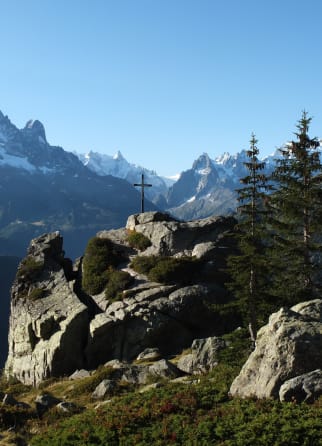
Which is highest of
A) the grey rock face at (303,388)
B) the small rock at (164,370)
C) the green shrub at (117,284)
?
the green shrub at (117,284)

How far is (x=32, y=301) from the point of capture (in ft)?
129

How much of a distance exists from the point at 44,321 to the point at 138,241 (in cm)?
1083

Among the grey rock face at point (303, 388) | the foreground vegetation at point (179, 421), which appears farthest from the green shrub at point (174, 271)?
the grey rock face at point (303, 388)

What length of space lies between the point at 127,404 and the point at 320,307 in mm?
10029

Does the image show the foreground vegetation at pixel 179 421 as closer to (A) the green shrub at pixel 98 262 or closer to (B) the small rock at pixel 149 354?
(B) the small rock at pixel 149 354

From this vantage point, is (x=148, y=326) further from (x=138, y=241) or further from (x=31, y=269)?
(x=31, y=269)

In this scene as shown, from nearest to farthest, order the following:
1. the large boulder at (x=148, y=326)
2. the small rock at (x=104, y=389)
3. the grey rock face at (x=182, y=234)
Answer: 1. the small rock at (x=104, y=389)
2. the large boulder at (x=148, y=326)
3. the grey rock face at (x=182, y=234)

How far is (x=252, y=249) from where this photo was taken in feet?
92.8

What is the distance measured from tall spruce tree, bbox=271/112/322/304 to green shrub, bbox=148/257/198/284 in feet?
27.7

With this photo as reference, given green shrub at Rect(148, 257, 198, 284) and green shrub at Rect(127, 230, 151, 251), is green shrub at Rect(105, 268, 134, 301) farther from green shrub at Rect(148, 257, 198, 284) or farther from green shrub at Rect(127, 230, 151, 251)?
green shrub at Rect(127, 230, 151, 251)

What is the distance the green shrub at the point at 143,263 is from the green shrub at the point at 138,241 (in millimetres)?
2020

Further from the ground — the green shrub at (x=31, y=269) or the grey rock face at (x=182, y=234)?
the grey rock face at (x=182, y=234)

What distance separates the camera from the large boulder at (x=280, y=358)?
1739 centimetres

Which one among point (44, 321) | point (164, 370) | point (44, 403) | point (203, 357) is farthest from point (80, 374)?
point (44, 403)
